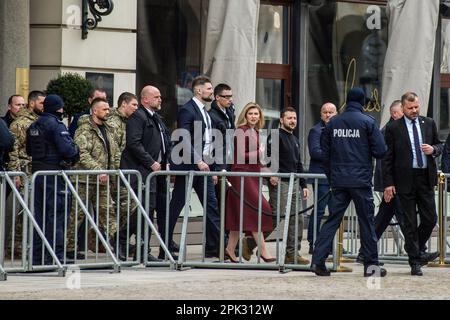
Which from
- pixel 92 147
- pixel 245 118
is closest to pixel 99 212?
pixel 92 147

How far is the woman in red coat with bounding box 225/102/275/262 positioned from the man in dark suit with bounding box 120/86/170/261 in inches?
31.5

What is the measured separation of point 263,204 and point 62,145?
91.3 inches

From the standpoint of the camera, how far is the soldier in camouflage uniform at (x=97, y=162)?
1684 cm

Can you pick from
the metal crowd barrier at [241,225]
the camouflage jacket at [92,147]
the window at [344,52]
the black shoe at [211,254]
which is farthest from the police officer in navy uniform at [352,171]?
the window at [344,52]

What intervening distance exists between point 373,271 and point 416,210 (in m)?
1.24

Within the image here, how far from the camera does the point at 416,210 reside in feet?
56.2

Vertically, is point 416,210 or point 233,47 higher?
point 233,47

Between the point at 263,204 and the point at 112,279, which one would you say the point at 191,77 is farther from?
the point at 112,279

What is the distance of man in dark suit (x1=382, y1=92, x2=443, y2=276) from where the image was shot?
1689cm

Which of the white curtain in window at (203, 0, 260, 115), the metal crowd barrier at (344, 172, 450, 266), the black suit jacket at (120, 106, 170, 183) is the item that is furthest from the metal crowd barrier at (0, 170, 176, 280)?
the white curtain in window at (203, 0, 260, 115)

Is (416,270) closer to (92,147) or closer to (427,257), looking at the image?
(427,257)

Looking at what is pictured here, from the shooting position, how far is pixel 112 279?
15594mm

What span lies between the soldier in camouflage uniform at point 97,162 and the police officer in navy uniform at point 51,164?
12.6 inches

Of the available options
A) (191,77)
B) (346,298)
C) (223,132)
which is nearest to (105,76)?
(191,77)
